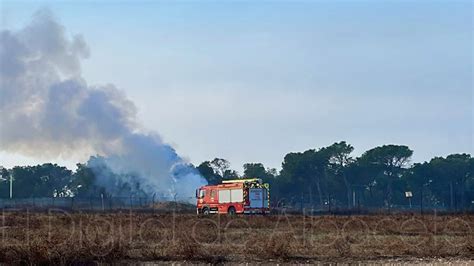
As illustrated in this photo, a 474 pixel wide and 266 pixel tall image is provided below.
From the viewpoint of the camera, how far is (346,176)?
113 metres

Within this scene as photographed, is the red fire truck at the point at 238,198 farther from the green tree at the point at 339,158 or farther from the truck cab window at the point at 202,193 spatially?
the green tree at the point at 339,158

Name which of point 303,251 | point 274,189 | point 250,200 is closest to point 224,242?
point 303,251

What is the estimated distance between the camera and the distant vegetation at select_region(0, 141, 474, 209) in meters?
108

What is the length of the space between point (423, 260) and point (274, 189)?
90.1m

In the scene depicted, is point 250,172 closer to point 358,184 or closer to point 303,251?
point 358,184

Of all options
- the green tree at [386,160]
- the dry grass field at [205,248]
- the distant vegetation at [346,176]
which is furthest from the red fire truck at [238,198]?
the green tree at [386,160]

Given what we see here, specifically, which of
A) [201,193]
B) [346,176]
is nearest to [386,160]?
[346,176]

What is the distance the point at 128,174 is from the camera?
295 ft

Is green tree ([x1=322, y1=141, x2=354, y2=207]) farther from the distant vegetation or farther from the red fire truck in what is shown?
the red fire truck

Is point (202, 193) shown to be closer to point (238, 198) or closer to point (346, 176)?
point (238, 198)

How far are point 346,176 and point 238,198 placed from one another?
5887cm

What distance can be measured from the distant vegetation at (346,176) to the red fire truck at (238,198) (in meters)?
45.7

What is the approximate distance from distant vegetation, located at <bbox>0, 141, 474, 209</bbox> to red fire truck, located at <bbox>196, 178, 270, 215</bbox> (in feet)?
150

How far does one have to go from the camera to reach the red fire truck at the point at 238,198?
56.7 m
